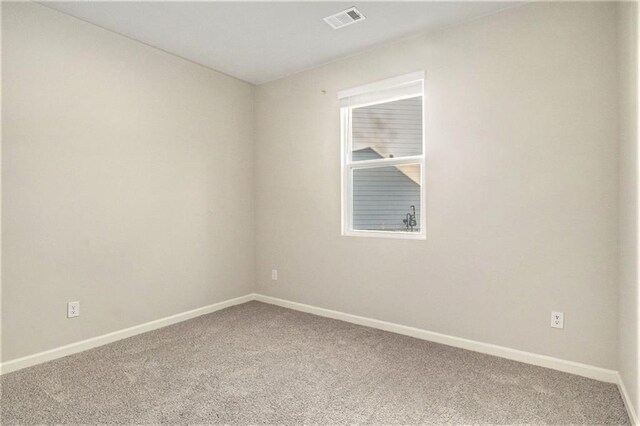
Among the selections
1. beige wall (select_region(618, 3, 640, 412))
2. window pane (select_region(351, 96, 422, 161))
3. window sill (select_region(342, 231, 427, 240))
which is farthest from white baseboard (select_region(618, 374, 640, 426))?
window pane (select_region(351, 96, 422, 161))

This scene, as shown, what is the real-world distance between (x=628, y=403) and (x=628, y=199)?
1.09 metres

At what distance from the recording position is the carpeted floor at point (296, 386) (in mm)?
1895

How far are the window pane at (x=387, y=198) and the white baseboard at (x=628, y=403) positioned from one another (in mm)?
1614

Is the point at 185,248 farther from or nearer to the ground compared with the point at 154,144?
nearer to the ground

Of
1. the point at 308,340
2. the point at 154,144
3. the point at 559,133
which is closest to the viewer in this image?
the point at 559,133

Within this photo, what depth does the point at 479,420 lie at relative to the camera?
1848 millimetres

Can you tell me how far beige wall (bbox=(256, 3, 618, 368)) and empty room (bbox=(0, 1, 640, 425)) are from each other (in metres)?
0.01

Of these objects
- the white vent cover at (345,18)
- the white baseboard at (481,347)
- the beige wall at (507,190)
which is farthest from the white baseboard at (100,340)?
the white vent cover at (345,18)

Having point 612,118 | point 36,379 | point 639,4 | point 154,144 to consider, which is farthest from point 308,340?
point 639,4

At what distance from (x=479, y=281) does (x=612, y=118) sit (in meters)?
1.35

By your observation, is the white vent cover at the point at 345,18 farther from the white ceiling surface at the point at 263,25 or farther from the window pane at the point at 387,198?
the window pane at the point at 387,198

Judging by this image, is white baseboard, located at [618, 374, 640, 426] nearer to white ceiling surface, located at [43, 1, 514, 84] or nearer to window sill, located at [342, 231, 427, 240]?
window sill, located at [342, 231, 427, 240]

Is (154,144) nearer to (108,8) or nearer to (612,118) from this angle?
(108,8)

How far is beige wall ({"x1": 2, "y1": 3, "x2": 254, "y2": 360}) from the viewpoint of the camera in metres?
2.46
